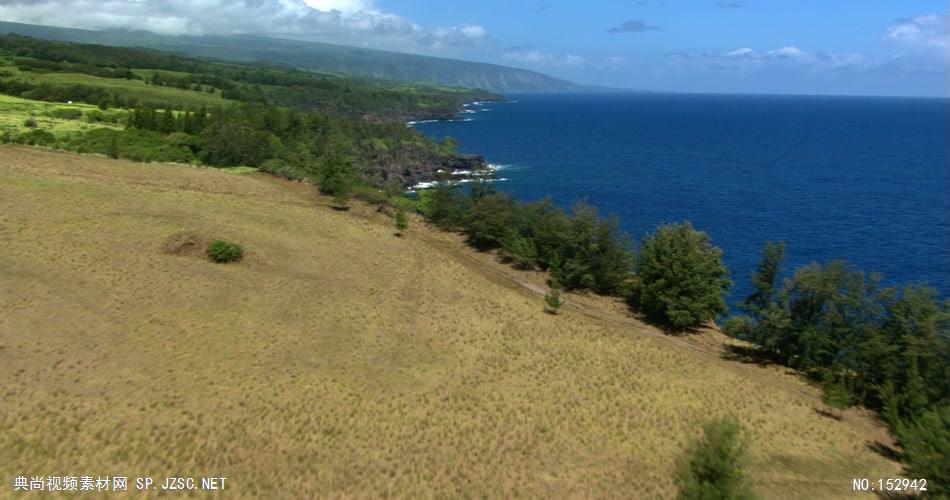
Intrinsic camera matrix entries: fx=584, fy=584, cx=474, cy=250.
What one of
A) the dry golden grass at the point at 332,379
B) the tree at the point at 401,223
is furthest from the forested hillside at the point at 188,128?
the dry golden grass at the point at 332,379

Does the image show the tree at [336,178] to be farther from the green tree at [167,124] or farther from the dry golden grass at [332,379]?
the green tree at [167,124]

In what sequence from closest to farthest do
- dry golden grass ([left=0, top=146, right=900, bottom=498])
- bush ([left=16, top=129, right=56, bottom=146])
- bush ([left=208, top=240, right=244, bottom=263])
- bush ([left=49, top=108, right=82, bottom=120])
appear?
dry golden grass ([left=0, top=146, right=900, bottom=498]) → bush ([left=208, top=240, right=244, bottom=263]) → bush ([left=16, top=129, right=56, bottom=146]) → bush ([left=49, top=108, right=82, bottom=120])

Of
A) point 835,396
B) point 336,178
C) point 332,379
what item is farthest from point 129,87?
point 835,396

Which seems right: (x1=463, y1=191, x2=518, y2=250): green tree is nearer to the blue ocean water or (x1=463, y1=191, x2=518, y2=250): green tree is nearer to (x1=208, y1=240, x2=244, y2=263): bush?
(x1=208, y1=240, x2=244, y2=263): bush

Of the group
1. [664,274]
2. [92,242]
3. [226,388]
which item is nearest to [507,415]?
[226,388]

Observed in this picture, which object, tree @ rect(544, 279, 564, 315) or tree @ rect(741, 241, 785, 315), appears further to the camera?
tree @ rect(544, 279, 564, 315)

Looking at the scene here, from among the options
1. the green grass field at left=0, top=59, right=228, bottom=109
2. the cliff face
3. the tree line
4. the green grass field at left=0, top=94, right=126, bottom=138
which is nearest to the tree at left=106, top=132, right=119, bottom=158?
the green grass field at left=0, top=94, right=126, bottom=138

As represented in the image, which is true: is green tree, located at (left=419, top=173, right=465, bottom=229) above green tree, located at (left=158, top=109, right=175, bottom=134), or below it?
below
